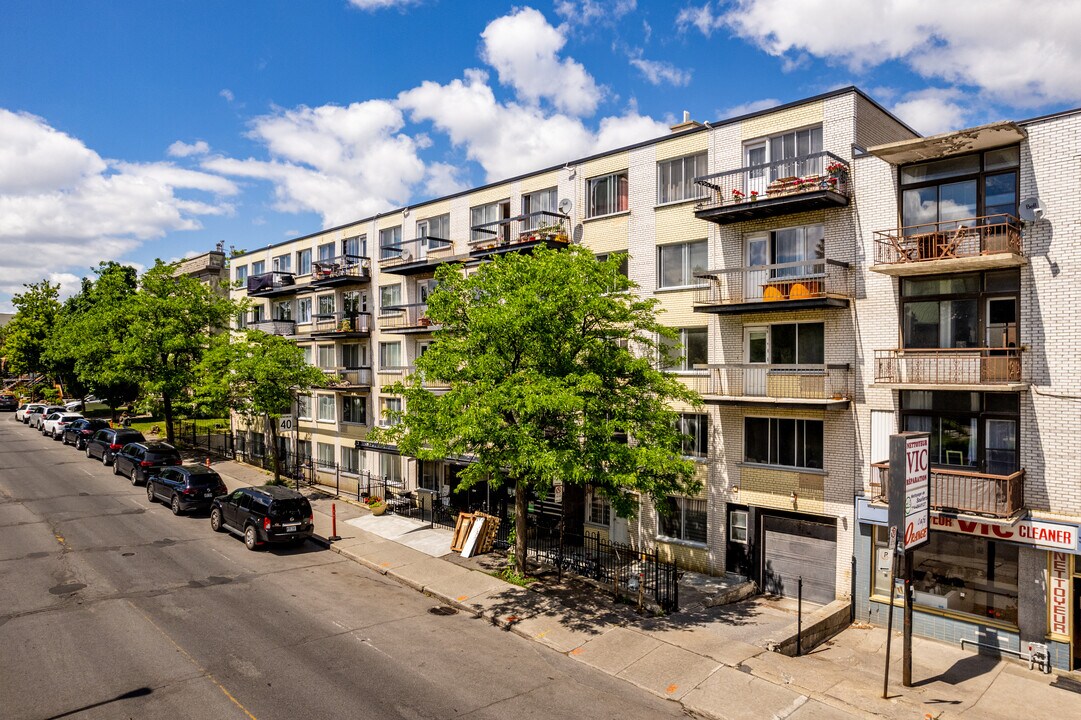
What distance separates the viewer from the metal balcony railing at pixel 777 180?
723 inches

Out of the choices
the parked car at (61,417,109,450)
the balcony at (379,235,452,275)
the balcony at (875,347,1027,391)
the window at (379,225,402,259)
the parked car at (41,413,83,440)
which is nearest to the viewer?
the balcony at (875,347,1027,391)

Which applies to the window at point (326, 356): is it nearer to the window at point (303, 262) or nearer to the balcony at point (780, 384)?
the window at point (303, 262)

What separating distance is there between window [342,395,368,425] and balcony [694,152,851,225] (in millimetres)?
20744

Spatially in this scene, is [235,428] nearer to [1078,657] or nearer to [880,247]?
[880,247]

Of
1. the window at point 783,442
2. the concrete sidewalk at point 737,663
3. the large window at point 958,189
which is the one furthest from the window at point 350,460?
the large window at point 958,189

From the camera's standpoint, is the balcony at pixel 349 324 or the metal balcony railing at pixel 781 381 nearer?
the metal balcony railing at pixel 781 381

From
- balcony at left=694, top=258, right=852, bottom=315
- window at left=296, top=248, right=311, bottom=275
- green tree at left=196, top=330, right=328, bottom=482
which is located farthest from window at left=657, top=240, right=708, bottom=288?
window at left=296, top=248, right=311, bottom=275

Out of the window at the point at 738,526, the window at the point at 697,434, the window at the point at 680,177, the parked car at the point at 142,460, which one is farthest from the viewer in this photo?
the parked car at the point at 142,460

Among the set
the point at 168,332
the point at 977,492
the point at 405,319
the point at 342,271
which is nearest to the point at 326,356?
the point at 342,271

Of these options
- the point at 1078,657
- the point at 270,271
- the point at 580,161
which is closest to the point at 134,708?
the point at 1078,657

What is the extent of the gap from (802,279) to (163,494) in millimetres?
25563

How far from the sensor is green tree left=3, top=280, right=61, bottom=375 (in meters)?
→ 63.8

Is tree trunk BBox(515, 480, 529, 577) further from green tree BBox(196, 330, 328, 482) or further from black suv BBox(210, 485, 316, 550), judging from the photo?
green tree BBox(196, 330, 328, 482)

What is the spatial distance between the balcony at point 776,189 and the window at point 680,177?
66 centimetres
